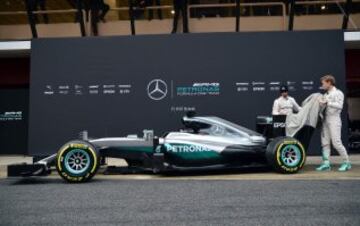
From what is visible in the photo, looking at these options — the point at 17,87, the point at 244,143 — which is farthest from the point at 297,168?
the point at 17,87

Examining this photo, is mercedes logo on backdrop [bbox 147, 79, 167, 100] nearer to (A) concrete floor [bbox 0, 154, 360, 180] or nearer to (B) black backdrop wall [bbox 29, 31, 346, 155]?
(B) black backdrop wall [bbox 29, 31, 346, 155]

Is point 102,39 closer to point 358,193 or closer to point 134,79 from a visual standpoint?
point 134,79

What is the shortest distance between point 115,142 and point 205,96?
4.84 m

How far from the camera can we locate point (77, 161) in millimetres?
6066

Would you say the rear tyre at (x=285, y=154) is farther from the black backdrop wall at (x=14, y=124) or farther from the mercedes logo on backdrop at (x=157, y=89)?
the black backdrop wall at (x=14, y=124)

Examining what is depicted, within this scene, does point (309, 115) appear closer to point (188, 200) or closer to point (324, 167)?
point (324, 167)

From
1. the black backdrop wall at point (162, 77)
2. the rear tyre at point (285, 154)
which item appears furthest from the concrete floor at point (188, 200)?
the black backdrop wall at point (162, 77)

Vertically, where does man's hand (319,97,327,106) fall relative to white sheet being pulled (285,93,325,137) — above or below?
above

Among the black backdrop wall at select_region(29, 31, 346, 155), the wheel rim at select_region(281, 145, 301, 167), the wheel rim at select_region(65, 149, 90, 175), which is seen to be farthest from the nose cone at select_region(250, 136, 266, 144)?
the black backdrop wall at select_region(29, 31, 346, 155)

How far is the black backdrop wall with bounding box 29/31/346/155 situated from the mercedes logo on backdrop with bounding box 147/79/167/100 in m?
0.03

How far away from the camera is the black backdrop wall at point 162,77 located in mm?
10773

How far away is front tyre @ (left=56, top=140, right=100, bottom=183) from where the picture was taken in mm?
Answer: 5961

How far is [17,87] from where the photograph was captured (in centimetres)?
1369

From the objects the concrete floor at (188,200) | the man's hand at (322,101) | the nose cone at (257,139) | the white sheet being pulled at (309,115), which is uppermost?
the man's hand at (322,101)
